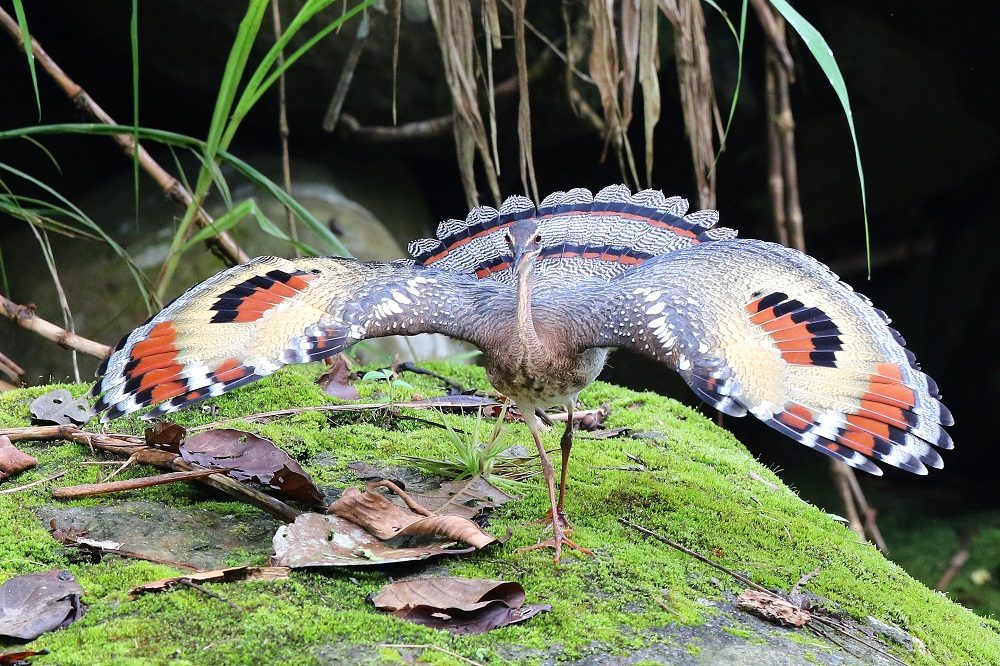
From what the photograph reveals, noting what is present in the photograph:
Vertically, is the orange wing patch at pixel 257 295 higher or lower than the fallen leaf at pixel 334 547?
higher

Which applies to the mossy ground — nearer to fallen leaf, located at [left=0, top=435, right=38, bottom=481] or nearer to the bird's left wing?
fallen leaf, located at [left=0, top=435, right=38, bottom=481]

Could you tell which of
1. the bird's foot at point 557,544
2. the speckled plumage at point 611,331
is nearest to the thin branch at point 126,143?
the speckled plumage at point 611,331

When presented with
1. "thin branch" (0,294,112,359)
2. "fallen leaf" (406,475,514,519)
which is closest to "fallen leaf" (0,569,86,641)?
"fallen leaf" (406,475,514,519)

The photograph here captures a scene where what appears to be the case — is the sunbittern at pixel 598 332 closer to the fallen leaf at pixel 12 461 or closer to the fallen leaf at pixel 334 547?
the fallen leaf at pixel 12 461

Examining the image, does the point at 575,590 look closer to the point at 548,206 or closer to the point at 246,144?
the point at 548,206

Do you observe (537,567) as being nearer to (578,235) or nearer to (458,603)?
(458,603)
